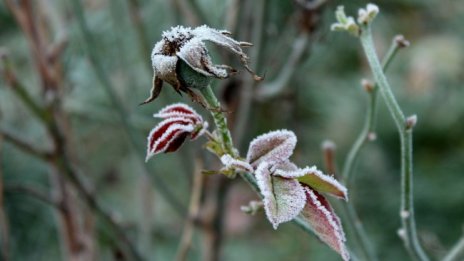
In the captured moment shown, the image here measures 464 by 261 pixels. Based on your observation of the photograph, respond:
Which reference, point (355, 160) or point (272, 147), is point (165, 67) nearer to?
point (272, 147)

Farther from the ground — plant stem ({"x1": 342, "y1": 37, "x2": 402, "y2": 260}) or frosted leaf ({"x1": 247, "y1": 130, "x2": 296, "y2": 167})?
plant stem ({"x1": 342, "y1": 37, "x2": 402, "y2": 260})

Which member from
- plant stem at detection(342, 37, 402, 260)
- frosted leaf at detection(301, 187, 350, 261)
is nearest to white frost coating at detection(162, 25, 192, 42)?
frosted leaf at detection(301, 187, 350, 261)

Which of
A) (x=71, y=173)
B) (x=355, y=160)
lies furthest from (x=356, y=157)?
(x=71, y=173)

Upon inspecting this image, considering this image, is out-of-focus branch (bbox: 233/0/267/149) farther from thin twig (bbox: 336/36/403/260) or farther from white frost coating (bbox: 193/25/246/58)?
white frost coating (bbox: 193/25/246/58)

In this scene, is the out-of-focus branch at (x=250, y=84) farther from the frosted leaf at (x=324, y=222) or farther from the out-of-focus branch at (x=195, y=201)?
the frosted leaf at (x=324, y=222)

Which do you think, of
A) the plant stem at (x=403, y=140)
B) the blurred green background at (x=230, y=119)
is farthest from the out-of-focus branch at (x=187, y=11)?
the plant stem at (x=403, y=140)

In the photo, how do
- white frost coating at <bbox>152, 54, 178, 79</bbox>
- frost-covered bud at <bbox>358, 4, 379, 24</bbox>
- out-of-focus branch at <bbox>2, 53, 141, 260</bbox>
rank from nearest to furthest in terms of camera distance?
white frost coating at <bbox>152, 54, 178, 79</bbox>, frost-covered bud at <bbox>358, 4, 379, 24</bbox>, out-of-focus branch at <bbox>2, 53, 141, 260</bbox>

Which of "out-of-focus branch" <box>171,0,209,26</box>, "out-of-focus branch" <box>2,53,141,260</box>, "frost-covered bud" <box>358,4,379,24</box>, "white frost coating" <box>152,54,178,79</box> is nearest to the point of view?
"white frost coating" <box>152,54,178,79</box>
